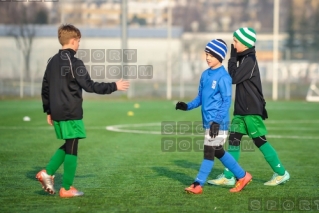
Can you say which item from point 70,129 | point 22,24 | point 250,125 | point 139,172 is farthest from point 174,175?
point 22,24

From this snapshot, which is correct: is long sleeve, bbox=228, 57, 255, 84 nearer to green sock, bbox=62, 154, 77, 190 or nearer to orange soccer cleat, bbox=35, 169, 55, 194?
green sock, bbox=62, 154, 77, 190

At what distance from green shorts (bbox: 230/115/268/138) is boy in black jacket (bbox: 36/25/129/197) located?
1697 mm

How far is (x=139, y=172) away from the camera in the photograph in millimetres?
8914

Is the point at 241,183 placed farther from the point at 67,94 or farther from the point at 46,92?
the point at 46,92

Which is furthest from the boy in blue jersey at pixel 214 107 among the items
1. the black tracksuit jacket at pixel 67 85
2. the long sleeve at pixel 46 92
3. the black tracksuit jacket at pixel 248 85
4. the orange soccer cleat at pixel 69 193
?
the long sleeve at pixel 46 92

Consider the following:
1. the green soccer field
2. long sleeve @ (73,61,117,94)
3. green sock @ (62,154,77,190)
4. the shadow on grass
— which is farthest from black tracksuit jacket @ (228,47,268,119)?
green sock @ (62,154,77,190)

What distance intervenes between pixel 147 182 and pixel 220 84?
1.70m

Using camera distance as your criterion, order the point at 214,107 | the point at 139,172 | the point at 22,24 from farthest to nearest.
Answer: the point at 22,24
the point at 139,172
the point at 214,107

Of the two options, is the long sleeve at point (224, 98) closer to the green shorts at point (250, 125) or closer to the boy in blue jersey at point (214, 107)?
the boy in blue jersey at point (214, 107)

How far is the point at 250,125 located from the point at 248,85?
1.61 feet

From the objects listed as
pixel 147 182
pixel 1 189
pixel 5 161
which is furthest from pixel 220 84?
pixel 5 161

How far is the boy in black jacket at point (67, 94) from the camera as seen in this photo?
6.96 metres

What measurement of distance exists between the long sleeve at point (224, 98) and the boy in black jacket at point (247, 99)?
0.48 metres

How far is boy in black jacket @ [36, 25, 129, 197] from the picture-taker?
696 centimetres
